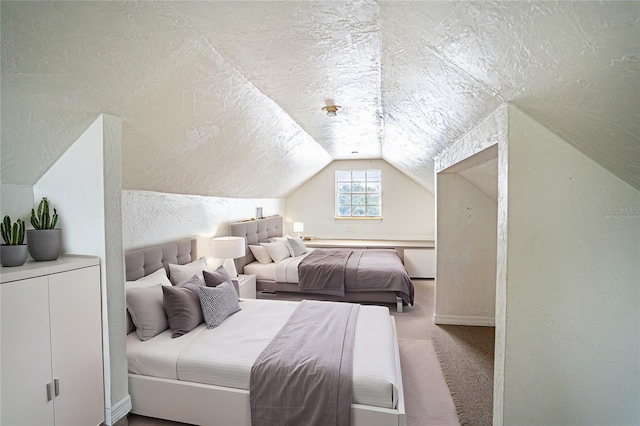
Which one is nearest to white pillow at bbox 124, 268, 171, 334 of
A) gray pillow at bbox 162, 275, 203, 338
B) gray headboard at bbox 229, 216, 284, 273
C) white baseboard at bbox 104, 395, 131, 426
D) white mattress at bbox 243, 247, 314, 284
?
gray pillow at bbox 162, 275, 203, 338

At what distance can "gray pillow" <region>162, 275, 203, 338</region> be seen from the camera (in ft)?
6.98

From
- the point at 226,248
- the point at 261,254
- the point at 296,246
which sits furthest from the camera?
the point at 296,246

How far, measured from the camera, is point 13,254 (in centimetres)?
147

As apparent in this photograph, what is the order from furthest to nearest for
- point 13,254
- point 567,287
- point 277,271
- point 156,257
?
1. point 277,271
2. point 156,257
3. point 13,254
4. point 567,287

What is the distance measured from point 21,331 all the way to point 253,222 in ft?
10.7

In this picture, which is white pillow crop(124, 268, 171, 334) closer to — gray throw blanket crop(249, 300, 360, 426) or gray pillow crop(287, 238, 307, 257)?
gray throw blanket crop(249, 300, 360, 426)

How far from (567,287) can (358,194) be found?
194 inches

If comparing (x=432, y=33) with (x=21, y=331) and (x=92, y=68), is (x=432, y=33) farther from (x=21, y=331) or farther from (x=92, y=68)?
(x=21, y=331)

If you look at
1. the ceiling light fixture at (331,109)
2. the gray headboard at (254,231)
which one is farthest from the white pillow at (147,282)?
the ceiling light fixture at (331,109)

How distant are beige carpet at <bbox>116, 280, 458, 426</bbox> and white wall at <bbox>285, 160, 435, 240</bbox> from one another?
8.00 ft

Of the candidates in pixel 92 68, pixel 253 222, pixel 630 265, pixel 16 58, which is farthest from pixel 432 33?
pixel 253 222

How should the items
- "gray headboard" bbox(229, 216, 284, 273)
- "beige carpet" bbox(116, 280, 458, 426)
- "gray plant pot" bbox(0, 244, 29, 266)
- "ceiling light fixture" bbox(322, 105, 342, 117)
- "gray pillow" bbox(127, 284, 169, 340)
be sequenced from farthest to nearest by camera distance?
1. "gray headboard" bbox(229, 216, 284, 273)
2. "ceiling light fixture" bbox(322, 105, 342, 117)
3. "gray pillow" bbox(127, 284, 169, 340)
4. "beige carpet" bbox(116, 280, 458, 426)
5. "gray plant pot" bbox(0, 244, 29, 266)

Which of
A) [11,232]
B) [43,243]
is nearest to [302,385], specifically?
[43,243]

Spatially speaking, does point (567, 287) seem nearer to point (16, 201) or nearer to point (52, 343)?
point (52, 343)
